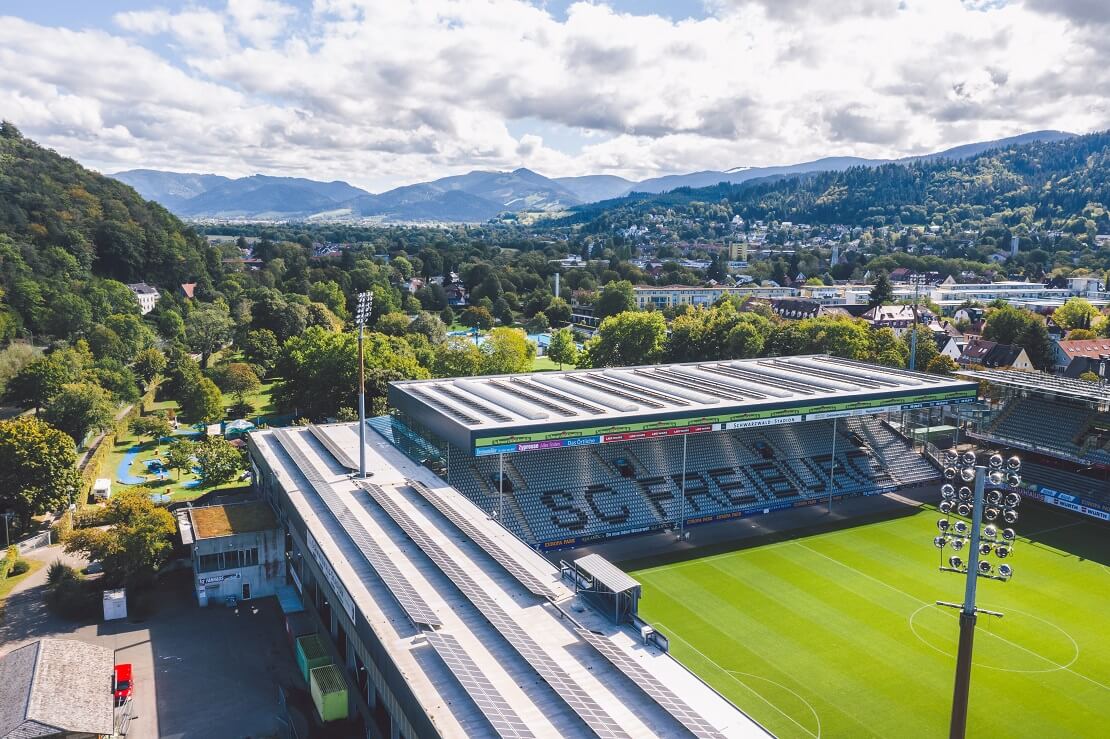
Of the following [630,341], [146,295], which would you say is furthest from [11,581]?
[146,295]

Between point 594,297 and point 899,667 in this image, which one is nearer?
Answer: point 899,667

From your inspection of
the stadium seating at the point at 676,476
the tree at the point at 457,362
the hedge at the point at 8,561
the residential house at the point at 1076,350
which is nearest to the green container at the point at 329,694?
the stadium seating at the point at 676,476

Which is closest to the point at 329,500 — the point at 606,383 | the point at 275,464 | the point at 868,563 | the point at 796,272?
the point at 275,464

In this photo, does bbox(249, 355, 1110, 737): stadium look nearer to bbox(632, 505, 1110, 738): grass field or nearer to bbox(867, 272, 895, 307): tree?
bbox(632, 505, 1110, 738): grass field

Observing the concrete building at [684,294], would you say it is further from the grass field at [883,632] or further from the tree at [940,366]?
the grass field at [883,632]

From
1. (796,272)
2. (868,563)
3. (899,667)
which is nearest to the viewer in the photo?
(899,667)

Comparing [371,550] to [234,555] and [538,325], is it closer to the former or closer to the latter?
[234,555]

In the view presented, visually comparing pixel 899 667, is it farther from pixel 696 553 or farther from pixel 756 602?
pixel 696 553
